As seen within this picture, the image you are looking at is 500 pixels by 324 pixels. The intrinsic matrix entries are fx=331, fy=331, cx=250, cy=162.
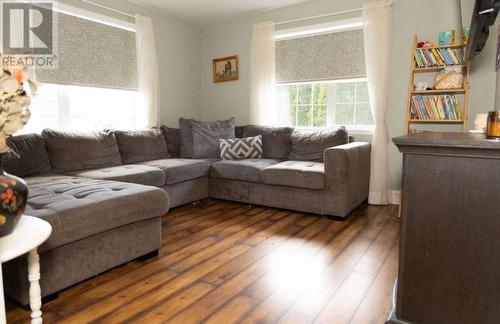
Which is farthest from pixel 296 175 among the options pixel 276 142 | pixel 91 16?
pixel 91 16

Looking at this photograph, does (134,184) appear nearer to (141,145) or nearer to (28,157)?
(28,157)

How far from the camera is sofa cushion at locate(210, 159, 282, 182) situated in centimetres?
339

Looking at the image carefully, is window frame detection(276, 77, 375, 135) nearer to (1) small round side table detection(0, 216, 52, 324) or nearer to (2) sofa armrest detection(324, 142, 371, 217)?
(2) sofa armrest detection(324, 142, 371, 217)

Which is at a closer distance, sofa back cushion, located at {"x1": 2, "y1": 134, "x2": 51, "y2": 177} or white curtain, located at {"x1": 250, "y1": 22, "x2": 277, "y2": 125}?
sofa back cushion, located at {"x1": 2, "y1": 134, "x2": 51, "y2": 177}

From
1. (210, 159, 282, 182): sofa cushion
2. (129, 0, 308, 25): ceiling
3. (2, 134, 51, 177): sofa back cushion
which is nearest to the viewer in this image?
(2, 134, 51, 177): sofa back cushion

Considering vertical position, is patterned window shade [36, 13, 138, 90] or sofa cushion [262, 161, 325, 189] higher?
patterned window shade [36, 13, 138, 90]

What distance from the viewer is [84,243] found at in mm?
1805

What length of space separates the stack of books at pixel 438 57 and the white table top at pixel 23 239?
131 inches

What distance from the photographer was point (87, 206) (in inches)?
70.1

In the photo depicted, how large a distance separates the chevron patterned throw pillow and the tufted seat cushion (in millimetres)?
1718

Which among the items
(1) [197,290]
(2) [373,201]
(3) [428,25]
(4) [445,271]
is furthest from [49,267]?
(3) [428,25]

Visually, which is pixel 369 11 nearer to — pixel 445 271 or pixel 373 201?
pixel 373 201

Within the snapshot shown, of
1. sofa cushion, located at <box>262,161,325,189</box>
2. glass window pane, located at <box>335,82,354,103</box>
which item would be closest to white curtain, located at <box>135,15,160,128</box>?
sofa cushion, located at <box>262,161,325,189</box>

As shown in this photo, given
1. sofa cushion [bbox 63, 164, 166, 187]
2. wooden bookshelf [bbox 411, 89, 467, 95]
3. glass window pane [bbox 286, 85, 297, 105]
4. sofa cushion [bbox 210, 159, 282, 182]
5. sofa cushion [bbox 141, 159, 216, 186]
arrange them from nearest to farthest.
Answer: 1. sofa cushion [bbox 63, 164, 166, 187]
2. wooden bookshelf [bbox 411, 89, 467, 95]
3. sofa cushion [bbox 141, 159, 216, 186]
4. sofa cushion [bbox 210, 159, 282, 182]
5. glass window pane [bbox 286, 85, 297, 105]
